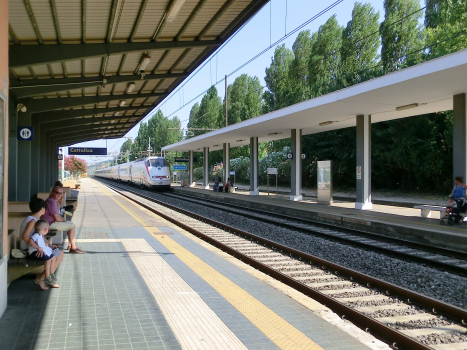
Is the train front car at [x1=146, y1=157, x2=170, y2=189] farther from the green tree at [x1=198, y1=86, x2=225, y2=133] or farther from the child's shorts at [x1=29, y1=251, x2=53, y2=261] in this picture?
the child's shorts at [x1=29, y1=251, x2=53, y2=261]

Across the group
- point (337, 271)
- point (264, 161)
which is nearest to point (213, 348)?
point (337, 271)

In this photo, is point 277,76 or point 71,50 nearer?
point 71,50

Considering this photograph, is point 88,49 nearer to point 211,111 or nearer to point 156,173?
point 156,173

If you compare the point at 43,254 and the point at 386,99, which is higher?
the point at 386,99

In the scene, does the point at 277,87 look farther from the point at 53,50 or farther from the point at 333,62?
the point at 53,50

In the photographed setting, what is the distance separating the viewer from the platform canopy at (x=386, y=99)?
432 inches

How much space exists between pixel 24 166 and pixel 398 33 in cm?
3360

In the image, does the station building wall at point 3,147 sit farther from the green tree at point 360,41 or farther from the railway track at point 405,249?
the green tree at point 360,41

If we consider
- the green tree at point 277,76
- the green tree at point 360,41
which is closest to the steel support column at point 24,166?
the green tree at point 360,41

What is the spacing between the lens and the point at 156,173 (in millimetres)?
35656

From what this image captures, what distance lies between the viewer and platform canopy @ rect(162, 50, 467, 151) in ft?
36.0

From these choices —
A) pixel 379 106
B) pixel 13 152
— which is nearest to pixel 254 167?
pixel 379 106

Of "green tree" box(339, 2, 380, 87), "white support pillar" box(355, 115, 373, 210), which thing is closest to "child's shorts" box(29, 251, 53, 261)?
"white support pillar" box(355, 115, 373, 210)

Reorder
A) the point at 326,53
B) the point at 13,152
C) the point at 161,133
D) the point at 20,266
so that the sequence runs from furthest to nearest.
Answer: the point at 161,133 < the point at 326,53 < the point at 13,152 < the point at 20,266
